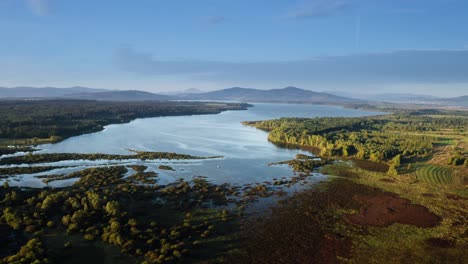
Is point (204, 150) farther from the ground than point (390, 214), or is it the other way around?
point (204, 150)

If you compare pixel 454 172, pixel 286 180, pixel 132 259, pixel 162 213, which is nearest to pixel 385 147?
pixel 454 172

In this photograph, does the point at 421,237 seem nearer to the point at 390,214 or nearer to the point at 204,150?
the point at 390,214

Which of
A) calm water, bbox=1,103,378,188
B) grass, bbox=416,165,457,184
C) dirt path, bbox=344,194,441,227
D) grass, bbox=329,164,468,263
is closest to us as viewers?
grass, bbox=329,164,468,263

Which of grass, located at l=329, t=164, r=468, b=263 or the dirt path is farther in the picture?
the dirt path

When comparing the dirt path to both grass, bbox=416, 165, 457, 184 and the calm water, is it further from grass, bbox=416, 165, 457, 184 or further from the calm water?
the calm water

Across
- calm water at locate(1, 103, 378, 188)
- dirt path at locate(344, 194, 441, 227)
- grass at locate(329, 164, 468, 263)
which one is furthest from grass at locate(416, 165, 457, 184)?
calm water at locate(1, 103, 378, 188)

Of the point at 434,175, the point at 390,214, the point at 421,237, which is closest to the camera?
the point at 421,237

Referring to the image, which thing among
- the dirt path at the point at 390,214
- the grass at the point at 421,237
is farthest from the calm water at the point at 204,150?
the grass at the point at 421,237

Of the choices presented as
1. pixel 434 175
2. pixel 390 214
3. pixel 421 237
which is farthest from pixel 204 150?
pixel 421 237

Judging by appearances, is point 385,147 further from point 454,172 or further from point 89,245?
point 89,245

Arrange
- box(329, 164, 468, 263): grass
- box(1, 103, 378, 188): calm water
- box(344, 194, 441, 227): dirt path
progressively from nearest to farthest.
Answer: box(329, 164, 468, 263): grass
box(344, 194, 441, 227): dirt path
box(1, 103, 378, 188): calm water

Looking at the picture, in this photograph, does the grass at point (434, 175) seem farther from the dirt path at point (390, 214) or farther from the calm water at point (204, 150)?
the calm water at point (204, 150)
